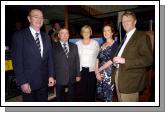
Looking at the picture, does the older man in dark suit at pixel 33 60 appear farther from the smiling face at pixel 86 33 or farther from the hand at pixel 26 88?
the smiling face at pixel 86 33

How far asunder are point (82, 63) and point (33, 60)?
1.69 feet

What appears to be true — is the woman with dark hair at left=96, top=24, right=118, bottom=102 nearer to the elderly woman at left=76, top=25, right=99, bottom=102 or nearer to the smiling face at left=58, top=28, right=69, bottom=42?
the elderly woman at left=76, top=25, right=99, bottom=102

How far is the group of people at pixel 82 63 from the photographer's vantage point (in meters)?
2.06

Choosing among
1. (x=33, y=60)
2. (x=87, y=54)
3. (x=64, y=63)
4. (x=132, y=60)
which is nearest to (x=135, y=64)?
(x=132, y=60)

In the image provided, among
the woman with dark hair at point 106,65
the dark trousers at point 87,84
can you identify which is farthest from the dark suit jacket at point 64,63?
the woman with dark hair at point 106,65

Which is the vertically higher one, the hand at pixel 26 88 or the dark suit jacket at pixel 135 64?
the dark suit jacket at pixel 135 64

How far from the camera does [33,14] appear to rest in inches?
84.4

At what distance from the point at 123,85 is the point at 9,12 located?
133cm

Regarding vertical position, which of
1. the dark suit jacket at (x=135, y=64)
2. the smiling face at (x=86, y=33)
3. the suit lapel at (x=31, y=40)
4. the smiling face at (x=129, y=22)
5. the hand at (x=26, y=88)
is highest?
the smiling face at (x=129, y=22)

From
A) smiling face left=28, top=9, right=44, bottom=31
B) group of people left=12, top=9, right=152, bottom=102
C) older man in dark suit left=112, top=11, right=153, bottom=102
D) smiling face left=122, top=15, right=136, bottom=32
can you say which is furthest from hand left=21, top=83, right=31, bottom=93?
smiling face left=122, top=15, right=136, bottom=32

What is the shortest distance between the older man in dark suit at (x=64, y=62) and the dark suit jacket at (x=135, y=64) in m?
0.51

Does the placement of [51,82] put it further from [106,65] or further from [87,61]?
[106,65]

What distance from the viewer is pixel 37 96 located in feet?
7.30

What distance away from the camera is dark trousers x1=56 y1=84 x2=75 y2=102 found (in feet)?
7.56
